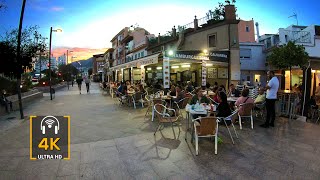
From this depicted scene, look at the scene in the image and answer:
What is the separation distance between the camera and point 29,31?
17.1m

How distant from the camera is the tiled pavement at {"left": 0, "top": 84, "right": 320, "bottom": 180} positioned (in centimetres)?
402

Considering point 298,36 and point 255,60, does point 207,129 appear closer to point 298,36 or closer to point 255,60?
point 255,60

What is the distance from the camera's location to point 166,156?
15.8 feet

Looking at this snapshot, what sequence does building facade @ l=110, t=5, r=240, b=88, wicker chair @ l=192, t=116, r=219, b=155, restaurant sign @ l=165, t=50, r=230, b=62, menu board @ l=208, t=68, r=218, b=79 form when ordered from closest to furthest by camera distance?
1. wicker chair @ l=192, t=116, r=219, b=155
2. restaurant sign @ l=165, t=50, r=230, b=62
3. building facade @ l=110, t=5, r=240, b=88
4. menu board @ l=208, t=68, r=218, b=79

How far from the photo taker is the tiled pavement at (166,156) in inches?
158

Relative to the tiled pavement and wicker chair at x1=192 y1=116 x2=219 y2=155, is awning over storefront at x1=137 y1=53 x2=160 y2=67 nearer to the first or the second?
the tiled pavement

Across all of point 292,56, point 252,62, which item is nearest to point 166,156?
point 292,56

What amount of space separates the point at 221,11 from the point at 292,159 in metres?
21.6

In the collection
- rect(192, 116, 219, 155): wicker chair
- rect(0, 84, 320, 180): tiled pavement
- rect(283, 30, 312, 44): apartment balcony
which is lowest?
rect(0, 84, 320, 180): tiled pavement

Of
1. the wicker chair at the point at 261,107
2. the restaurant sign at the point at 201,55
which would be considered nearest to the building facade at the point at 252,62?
the restaurant sign at the point at 201,55

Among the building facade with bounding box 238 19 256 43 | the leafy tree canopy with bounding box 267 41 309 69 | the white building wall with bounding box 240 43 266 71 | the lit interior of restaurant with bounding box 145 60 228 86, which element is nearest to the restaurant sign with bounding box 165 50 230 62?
the lit interior of restaurant with bounding box 145 60 228 86

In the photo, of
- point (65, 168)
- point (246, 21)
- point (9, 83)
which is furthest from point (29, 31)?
point (246, 21)

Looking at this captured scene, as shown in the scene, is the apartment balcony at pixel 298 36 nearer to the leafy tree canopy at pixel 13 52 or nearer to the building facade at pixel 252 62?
the building facade at pixel 252 62

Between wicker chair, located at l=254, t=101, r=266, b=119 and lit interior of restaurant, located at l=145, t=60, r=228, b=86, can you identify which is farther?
lit interior of restaurant, located at l=145, t=60, r=228, b=86
